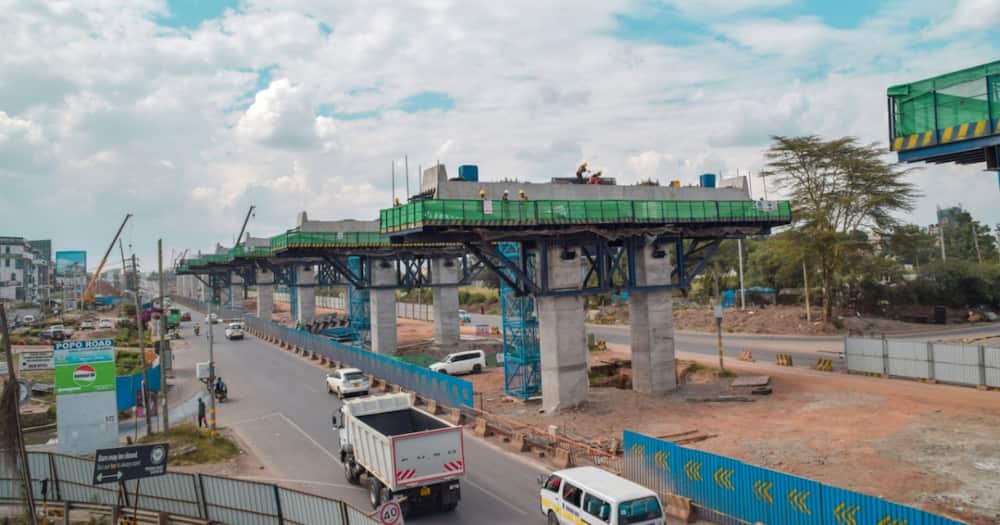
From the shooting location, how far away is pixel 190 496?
18312 mm

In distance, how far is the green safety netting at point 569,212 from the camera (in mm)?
27672

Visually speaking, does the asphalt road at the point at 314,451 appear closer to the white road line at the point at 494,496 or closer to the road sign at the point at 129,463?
the white road line at the point at 494,496

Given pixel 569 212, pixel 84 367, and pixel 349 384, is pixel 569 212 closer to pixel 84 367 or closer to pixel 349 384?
pixel 349 384

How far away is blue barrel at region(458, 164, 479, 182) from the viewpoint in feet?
98.2

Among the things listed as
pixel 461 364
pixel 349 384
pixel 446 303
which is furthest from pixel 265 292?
pixel 349 384

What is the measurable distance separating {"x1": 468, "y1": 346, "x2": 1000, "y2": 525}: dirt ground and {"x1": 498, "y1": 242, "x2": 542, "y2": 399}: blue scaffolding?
1355 millimetres

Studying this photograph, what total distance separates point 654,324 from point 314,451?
61.7 ft

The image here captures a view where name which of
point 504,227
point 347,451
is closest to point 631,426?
point 504,227

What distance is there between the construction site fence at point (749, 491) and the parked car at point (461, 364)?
25467mm

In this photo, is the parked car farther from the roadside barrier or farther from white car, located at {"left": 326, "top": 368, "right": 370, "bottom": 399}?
the roadside barrier

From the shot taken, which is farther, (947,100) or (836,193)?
(836,193)

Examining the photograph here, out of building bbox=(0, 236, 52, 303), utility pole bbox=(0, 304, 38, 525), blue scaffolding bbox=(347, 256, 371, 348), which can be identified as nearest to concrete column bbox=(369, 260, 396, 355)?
blue scaffolding bbox=(347, 256, 371, 348)

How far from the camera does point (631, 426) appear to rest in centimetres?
2845

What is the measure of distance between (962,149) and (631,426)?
17038 millimetres
